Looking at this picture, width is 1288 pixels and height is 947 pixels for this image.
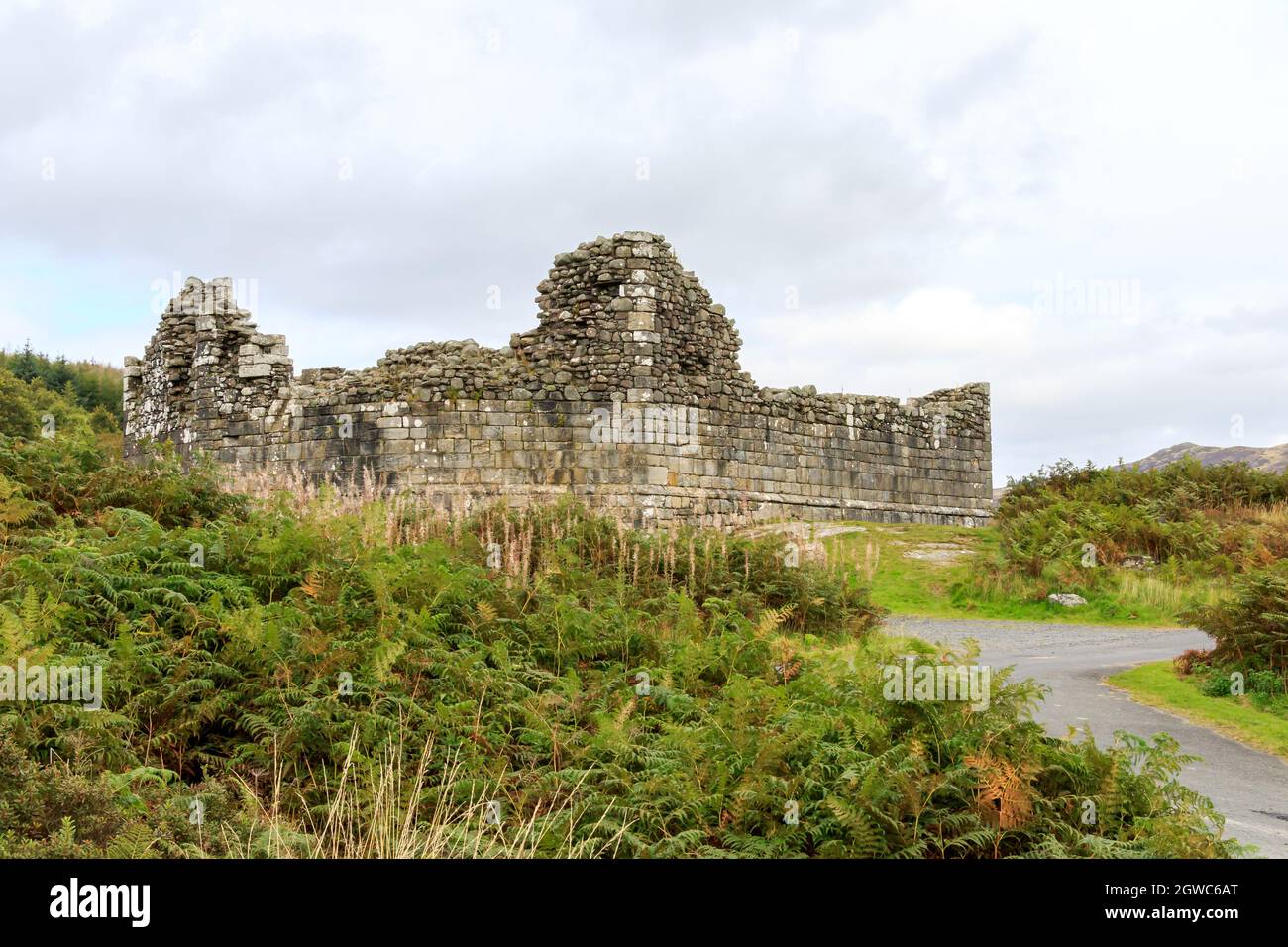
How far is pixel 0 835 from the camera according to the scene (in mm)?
5723

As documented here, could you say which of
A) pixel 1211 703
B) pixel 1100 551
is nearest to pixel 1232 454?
pixel 1100 551

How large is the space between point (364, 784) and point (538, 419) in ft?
48.8

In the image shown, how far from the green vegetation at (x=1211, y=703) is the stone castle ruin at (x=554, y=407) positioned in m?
10.8

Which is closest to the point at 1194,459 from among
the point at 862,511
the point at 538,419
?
the point at 862,511

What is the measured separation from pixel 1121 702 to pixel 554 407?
13.2 meters

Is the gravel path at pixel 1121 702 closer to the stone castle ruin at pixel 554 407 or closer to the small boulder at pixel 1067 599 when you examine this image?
the small boulder at pixel 1067 599

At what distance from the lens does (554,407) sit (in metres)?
22.5

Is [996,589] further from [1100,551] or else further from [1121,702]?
[1121,702]

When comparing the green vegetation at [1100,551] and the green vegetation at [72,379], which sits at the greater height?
the green vegetation at [72,379]

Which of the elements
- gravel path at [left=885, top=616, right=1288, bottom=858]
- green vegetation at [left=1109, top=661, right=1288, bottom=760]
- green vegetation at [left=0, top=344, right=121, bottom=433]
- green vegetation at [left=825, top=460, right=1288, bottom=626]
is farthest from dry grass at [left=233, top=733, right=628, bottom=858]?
green vegetation at [left=0, top=344, right=121, bottom=433]

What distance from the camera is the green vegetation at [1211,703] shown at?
34.1 feet

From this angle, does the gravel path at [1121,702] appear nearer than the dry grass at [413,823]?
No

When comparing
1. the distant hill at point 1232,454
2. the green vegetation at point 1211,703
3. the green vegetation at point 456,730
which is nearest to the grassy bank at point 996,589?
the green vegetation at point 1211,703
